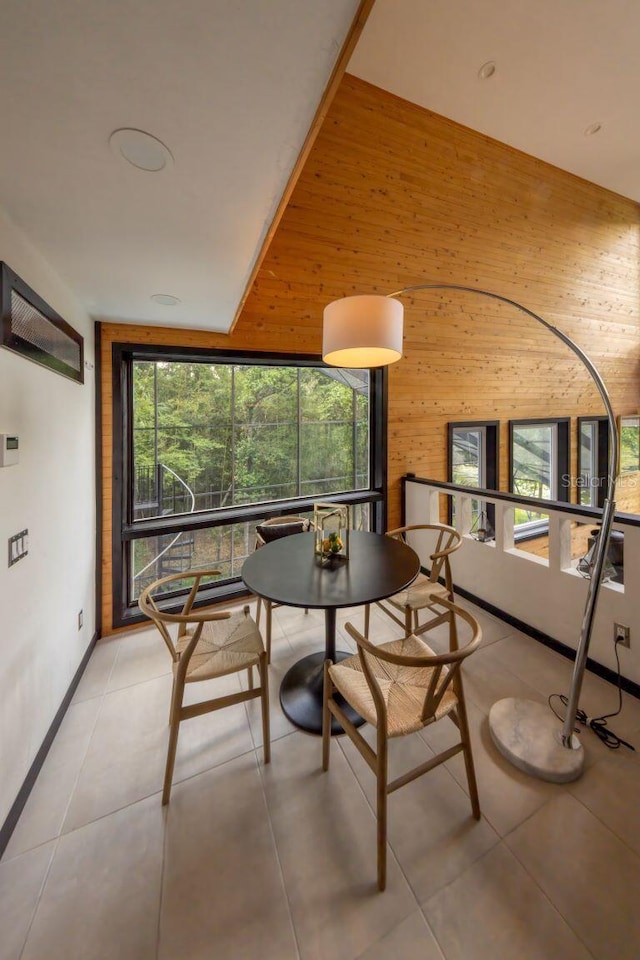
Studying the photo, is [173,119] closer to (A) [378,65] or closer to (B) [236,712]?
(B) [236,712]

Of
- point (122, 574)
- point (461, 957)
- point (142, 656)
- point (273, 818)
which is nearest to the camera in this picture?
point (461, 957)

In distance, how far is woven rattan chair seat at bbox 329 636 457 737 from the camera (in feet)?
4.19

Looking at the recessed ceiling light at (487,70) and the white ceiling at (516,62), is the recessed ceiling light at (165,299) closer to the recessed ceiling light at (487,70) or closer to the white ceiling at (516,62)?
the white ceiling at (516,62)

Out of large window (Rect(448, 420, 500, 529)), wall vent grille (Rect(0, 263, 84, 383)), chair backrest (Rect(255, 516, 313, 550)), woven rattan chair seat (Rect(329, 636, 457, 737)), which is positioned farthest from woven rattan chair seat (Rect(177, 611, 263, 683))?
large window (Rect(448, 420, 500, 529))

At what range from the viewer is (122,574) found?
275cm

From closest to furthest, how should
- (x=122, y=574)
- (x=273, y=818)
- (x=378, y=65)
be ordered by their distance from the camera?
(x=273, y=818) < (x=122, y=574) < (x=378, y=65)

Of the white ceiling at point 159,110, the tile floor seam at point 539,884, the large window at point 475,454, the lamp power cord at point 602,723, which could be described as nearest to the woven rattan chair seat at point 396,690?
the tile floor seam at point 539,884

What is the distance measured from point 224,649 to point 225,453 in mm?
2110

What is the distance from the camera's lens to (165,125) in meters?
0.94

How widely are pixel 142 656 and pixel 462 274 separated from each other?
4655 mm

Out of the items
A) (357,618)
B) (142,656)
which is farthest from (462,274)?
(142,656)

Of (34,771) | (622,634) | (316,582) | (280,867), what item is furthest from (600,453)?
(34,771)

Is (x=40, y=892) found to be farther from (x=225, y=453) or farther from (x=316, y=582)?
(x=225, y=453)

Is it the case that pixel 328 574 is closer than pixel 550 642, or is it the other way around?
pixel 328 574
